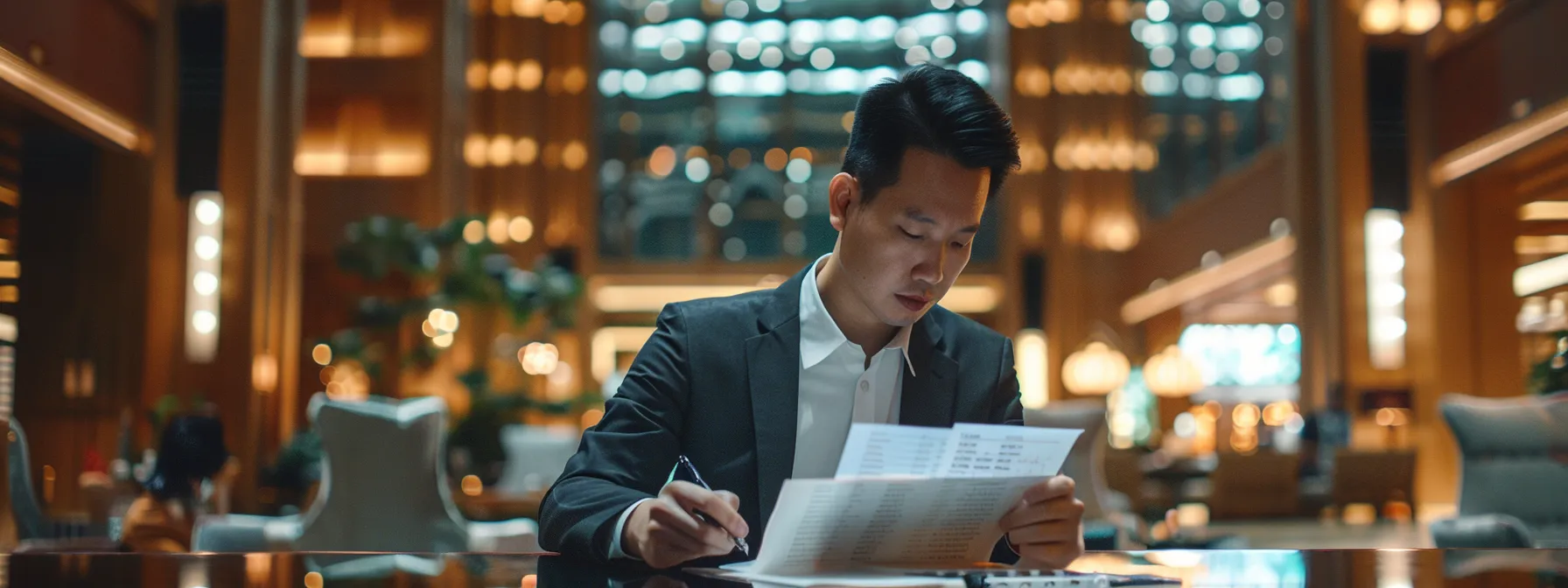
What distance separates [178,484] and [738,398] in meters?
2.92

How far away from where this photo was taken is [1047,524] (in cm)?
127

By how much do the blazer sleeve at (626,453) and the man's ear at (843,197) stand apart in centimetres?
23

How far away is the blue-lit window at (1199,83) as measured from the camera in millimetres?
18969

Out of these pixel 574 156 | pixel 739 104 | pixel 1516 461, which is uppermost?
pixel 739 104

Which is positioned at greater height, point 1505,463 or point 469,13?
point 469,13

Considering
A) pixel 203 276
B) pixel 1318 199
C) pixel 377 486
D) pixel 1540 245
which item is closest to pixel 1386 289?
pixel 1318 199

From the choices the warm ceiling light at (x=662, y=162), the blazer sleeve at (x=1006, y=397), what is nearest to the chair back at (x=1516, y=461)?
the blazer sleeve at (x=1006, y=397)

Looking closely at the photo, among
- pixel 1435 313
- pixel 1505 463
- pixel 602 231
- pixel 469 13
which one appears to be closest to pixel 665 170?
pixel 602 231

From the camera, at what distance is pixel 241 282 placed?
10.8m

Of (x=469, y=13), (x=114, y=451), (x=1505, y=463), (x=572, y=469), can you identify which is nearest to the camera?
(x=572, y=469)

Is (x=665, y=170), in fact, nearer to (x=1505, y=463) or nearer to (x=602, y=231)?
(x=602, y=231)

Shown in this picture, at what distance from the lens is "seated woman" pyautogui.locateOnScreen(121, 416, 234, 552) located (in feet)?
12.4

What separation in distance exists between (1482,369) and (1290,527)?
2.47 m

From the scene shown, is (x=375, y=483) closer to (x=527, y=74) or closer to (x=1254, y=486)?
(x=1254, y=486)
